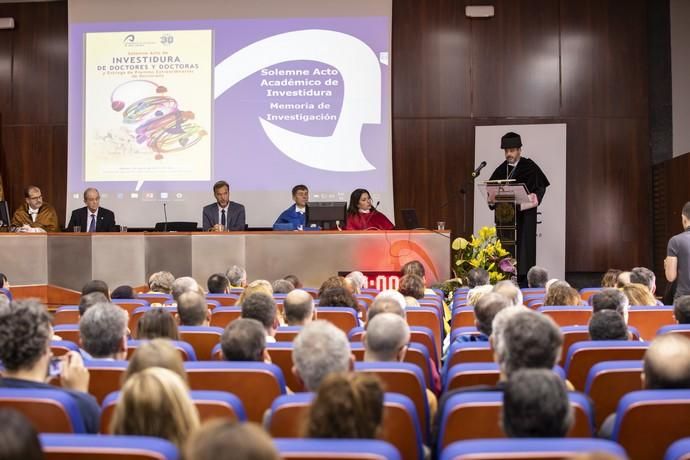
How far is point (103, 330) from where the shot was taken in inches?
116

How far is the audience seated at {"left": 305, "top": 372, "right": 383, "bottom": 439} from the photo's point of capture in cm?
173

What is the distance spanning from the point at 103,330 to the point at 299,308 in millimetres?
1135

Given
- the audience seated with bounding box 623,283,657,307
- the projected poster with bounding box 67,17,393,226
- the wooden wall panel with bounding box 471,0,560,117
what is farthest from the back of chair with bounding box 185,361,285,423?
the wooden wall panel with bounding box 471,0,560,117

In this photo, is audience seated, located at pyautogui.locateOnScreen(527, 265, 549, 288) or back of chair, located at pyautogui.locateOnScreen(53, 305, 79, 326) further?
audience seated, located at pyautogui.locateOnScreen(527, 265, 549, 288)

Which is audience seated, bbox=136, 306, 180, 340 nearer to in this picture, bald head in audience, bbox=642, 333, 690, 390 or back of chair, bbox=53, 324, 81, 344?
back of chair, bbox=53, 324, 81, 344

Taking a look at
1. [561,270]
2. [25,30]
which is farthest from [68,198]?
[561,270]

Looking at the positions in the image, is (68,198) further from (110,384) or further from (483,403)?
(483,403)

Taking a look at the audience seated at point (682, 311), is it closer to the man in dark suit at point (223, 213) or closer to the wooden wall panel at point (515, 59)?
the man in dark suit at point (223, 213)


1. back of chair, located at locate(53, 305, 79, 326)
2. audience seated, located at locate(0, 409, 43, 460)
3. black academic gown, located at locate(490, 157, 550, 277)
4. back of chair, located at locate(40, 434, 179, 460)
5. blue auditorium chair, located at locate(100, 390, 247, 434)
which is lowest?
back of chair, located at locate(53, 305, 79, 326)

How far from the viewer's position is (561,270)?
10000 millimetres

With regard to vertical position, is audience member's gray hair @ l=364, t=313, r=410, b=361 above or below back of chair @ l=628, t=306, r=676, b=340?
above

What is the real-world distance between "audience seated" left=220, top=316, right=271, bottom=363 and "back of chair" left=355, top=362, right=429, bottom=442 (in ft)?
1.21

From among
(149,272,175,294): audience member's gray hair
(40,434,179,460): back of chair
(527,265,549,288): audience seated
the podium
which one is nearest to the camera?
(40,434,179,460): back of chair

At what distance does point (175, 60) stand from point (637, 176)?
5951 mm
